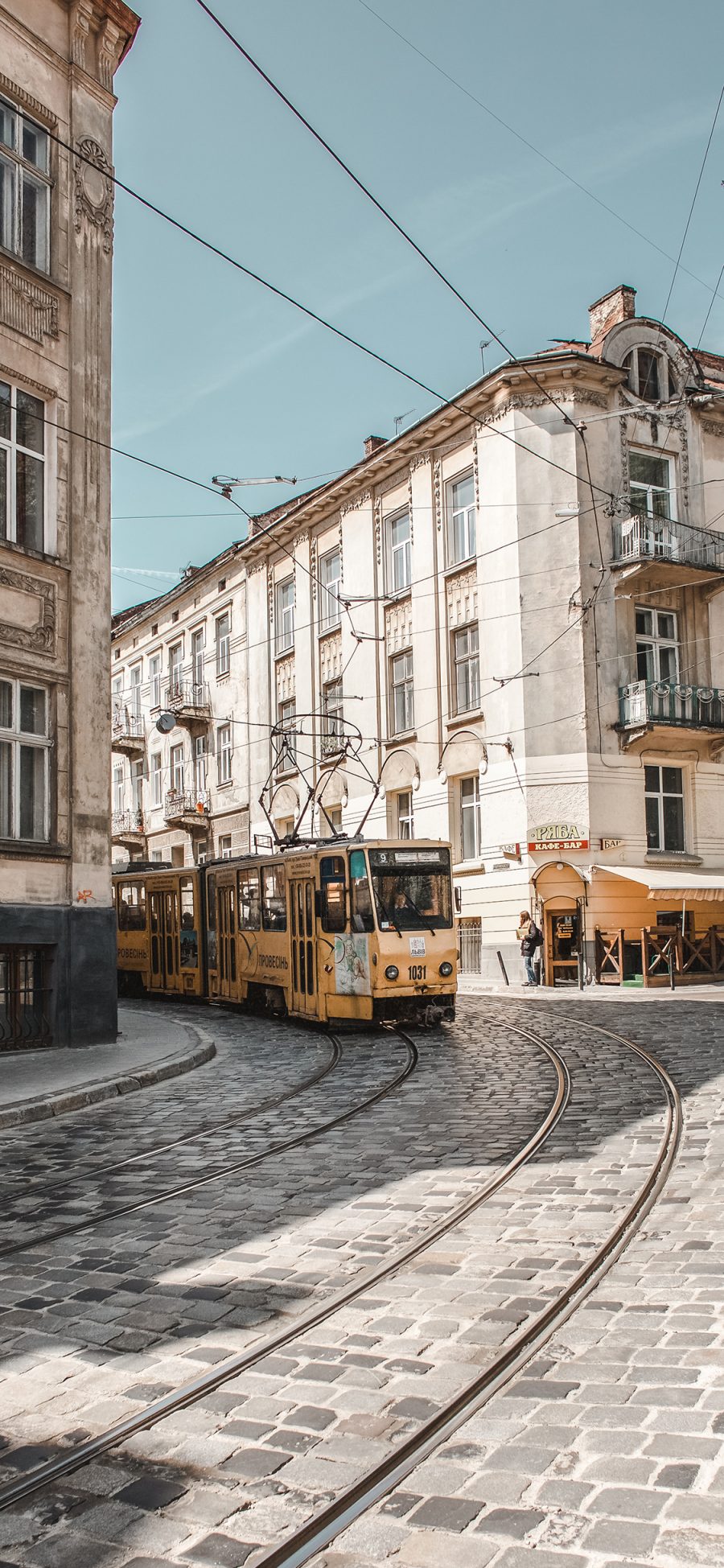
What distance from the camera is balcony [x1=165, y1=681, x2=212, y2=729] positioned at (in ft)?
135

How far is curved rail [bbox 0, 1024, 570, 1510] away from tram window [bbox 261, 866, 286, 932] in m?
11.8

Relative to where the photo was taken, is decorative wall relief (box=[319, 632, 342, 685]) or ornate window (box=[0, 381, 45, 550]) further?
decorative wall relief (box=[319, 632, 342, 685])

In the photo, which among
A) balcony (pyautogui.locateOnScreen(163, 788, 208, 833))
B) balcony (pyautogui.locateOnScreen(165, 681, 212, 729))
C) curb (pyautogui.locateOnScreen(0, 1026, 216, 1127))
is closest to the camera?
curb (pyautogui.locateOnScreen(0, 1026, 216, 1127))

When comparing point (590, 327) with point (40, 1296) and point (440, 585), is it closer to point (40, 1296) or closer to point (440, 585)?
point (440, 585)

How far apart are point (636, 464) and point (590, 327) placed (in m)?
4.26

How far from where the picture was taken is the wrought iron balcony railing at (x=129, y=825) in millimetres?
45875

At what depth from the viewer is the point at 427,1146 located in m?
8.50

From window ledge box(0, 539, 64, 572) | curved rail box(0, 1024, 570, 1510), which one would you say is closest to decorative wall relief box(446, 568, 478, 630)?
window ledge box(0, 539, 64, 572)

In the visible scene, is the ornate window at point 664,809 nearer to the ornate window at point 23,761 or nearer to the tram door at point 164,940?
the tram door at point 164,940

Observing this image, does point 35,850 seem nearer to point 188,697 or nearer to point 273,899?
point 273,899

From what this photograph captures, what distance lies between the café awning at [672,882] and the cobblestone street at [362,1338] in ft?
52.4

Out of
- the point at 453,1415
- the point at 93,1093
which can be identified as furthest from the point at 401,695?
the point at 453,1415

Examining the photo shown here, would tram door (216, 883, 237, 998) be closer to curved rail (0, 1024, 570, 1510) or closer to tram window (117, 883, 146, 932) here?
tram window (117, 883, 146, 932)

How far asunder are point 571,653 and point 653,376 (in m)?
7.71
